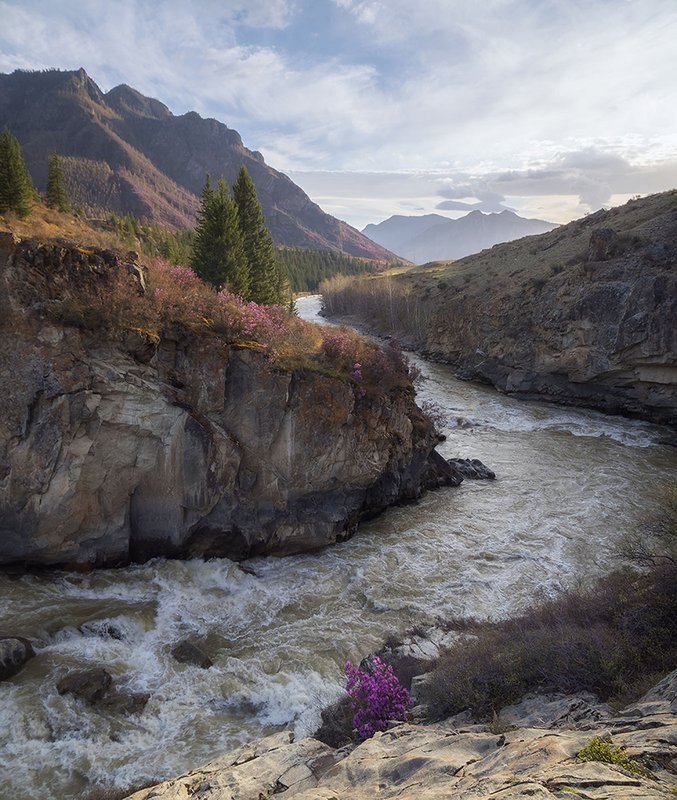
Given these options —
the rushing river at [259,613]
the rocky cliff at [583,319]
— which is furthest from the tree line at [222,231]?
the rocky cliff at [583,319]

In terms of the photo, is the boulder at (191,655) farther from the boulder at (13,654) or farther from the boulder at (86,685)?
the boulder at (13,654)

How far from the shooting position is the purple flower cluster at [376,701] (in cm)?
871

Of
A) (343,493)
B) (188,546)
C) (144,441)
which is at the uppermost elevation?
(144,441)

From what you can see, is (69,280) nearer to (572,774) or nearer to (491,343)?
(572,774)

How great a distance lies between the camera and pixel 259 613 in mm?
13711

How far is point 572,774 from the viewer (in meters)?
4.74

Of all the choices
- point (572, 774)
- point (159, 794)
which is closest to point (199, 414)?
point (159, 794)

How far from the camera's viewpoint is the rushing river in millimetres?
9453

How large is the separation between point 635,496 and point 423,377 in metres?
24.2

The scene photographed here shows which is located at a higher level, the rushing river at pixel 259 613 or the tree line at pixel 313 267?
the tree line at pixel 313 267

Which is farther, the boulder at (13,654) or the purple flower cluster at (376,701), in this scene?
the boulder at (13,654)

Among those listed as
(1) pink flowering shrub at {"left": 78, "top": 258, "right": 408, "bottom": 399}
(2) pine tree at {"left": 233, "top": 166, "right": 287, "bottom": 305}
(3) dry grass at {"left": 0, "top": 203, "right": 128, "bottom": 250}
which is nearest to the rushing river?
(1) pink flowering shrub at {"left": 78, "top": 258, "right": 408, "bottom": 399}

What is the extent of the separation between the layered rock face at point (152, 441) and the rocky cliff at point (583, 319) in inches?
994

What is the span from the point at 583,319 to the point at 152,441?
117 ft
